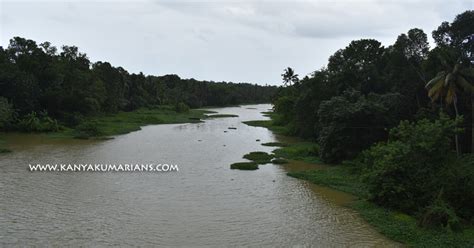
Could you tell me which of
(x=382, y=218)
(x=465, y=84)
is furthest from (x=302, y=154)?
(x=382, y=218)

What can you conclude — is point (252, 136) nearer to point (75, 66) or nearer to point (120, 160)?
point (120, 160)

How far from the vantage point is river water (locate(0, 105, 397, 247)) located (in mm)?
18438

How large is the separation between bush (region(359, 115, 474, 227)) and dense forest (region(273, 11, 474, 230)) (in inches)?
1.8

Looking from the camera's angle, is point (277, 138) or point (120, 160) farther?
point (277, 138)

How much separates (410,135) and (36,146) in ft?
116

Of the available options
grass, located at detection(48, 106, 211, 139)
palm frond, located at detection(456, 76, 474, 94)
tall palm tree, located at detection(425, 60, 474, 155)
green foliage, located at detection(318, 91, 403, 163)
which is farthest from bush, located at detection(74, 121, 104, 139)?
palm frond, located at detection(456, 76, 474, 94)

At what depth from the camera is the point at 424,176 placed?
2162 centimetres

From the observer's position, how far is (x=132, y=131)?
204 ft

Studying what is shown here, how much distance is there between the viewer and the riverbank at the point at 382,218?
17.6 metres

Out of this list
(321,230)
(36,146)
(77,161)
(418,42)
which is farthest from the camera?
(36,146)

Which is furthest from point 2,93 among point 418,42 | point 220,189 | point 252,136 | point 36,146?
point 418,42

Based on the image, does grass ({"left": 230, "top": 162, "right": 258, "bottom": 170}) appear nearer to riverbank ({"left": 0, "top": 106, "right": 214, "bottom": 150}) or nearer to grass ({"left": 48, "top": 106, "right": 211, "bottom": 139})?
riverbank ({"left": 0, "top": 106, "right": 214, "bottom": 150})

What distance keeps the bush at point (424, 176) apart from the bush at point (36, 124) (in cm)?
4352

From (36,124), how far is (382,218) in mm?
45569
